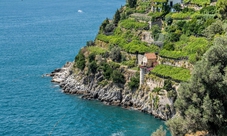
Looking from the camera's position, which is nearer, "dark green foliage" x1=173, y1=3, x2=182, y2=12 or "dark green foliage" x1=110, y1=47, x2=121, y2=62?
"dark green foliage" x1=110, y1=47, x2=121, y2=62

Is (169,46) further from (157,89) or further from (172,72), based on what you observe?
(157,89)

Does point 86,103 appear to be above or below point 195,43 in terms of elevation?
below

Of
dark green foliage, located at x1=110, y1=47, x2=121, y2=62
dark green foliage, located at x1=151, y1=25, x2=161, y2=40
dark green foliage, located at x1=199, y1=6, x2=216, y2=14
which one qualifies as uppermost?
dark green foliage, located at x1=199, y1=6, x2=216, y2=14

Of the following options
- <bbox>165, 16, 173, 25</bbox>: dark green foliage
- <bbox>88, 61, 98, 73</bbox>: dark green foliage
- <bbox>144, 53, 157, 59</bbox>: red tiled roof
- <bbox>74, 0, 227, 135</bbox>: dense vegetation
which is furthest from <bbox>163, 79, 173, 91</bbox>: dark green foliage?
<bbox>165, 16, 173, 25</bbox>: dark green foliage

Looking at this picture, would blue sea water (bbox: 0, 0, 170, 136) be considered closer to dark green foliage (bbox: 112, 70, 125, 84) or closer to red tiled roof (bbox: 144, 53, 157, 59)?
dark green foliage (bbox: 112, 70, 125, 84)

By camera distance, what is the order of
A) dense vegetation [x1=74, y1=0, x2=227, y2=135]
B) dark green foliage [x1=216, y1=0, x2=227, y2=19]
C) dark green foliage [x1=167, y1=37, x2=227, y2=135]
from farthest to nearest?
dark green foliage [x1=216, y1=0, x2=227, y2=19]
dense vegetation [x1=74, y1=0, x2=227, y2=135]
dark green foliage [x1=167, y1=37, x2=227, y2=135]

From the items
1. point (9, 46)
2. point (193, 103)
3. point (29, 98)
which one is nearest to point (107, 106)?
point (29, 98)

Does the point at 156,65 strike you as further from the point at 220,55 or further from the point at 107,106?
the point at 220,55

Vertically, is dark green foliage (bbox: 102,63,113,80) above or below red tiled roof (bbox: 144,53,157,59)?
below
